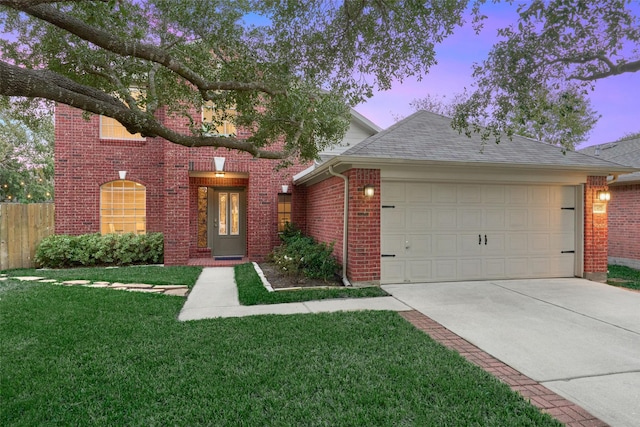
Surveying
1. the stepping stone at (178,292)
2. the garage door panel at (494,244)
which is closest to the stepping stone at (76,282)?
the stepping stone at (178,292)

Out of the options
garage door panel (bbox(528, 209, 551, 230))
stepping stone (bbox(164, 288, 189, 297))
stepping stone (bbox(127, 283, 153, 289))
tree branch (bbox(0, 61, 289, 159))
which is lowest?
stepping stone (bbox(164, 288, 189, 297))

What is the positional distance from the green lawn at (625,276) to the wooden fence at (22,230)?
1515 cm

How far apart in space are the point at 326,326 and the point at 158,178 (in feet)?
29.5

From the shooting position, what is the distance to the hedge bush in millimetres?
10172

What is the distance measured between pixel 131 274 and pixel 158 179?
149 inches

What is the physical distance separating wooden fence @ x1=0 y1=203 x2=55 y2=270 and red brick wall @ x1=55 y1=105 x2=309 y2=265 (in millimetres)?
378

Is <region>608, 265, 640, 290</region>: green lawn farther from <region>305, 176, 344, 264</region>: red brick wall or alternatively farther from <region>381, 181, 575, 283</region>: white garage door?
<region>305, 176, 344, 264</region>: red brick wall

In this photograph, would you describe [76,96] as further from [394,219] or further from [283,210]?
[283,210]

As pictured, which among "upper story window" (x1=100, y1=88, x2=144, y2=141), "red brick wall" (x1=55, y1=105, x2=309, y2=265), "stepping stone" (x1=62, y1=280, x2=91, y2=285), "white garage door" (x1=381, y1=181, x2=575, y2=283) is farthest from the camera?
"upper story window" (x1=100, y1=88, x2=144, y2=141)

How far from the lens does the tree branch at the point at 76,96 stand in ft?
10.1

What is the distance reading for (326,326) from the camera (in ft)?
15.8

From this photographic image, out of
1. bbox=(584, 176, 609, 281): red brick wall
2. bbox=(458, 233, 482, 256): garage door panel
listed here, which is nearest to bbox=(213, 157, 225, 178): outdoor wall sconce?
bbox=(458, 233, 482, 256): garage door panel

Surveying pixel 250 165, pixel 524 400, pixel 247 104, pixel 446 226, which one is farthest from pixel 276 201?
pixel 524 400

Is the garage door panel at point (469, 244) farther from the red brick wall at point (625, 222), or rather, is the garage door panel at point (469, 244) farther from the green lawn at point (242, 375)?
the red brick wall at point (625, 222)
